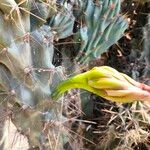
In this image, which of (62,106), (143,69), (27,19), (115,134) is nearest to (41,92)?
(62,106)

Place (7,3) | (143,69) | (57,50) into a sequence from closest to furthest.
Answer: (7,3)
(57,50)
(143,69)

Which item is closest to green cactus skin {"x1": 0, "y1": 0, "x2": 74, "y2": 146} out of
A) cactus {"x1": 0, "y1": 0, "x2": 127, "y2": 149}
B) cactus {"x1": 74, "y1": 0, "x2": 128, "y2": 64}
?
cactus {"x1": 0, "y1": 0, "x2": 127, "y2": 149}

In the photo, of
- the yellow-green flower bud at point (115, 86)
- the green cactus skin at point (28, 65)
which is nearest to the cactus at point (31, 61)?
the green cactus skin at point (28, 65)

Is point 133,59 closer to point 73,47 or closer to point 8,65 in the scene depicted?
point 73,47

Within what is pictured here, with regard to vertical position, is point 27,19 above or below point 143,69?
above

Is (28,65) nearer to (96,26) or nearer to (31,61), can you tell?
(31,61)

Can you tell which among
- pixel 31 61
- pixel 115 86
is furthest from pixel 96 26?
pixel 115 86

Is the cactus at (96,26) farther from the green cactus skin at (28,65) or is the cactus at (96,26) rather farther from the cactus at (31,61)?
the green cactus skin at (28,65)
